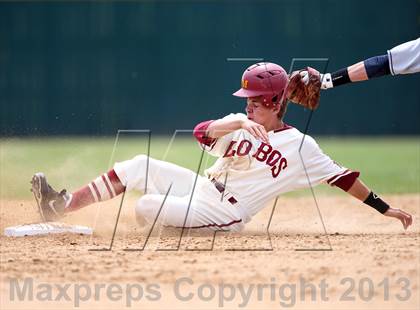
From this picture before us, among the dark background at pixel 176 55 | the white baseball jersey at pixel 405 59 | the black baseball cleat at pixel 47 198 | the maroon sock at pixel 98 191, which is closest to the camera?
the black baseball cleat at pixel 47 198

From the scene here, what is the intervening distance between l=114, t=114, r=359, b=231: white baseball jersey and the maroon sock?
0.16 feet

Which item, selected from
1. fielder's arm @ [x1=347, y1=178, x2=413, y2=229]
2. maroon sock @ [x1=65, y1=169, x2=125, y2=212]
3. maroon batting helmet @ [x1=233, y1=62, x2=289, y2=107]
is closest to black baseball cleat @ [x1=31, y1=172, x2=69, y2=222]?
maroon sock @ [x1=65, y1=169, x2=125, y2=212]

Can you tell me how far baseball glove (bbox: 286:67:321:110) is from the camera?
194 inches

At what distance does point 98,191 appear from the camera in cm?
479

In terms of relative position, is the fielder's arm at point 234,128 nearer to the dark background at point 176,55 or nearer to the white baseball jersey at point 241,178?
the white baseball jersey at point 241,178

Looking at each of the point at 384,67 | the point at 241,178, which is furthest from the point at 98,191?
the point at 384,67

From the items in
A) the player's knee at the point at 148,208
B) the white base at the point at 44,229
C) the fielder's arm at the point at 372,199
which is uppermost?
the fielder's arm at the point at 372,199

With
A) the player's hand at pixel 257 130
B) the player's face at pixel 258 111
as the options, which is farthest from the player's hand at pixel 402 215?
the player's hand at pixel 257 130

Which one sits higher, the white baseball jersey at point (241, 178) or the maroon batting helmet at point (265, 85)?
the maroon batting helmet at point (265, 85)

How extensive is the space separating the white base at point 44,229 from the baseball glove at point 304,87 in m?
1.63

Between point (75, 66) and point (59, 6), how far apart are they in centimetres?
124

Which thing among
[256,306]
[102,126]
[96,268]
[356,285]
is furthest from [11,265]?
[102,126]

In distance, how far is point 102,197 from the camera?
4809 mm

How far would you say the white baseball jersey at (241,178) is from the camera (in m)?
4.72
